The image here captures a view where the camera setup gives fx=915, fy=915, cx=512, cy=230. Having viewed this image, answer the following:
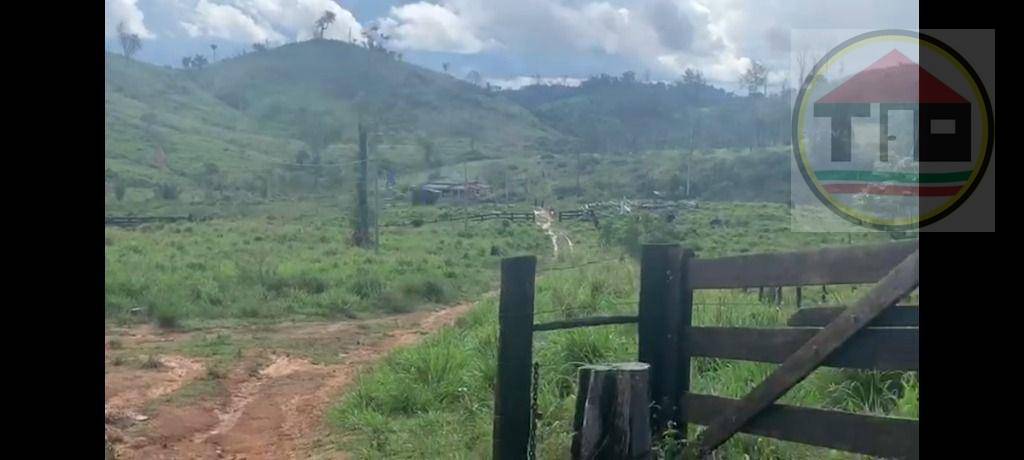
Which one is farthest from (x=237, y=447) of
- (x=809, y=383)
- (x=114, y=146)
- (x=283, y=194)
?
(x=114, y=146)

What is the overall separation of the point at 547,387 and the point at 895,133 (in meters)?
2.63

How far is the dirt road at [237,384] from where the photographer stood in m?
6.63

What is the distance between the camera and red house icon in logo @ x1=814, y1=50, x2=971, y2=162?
5.41ft

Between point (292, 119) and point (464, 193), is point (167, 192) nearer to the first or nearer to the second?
point (464, 193)

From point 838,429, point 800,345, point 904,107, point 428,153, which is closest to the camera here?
point 838,429

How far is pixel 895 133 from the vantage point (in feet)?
18.0

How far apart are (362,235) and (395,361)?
631 inches

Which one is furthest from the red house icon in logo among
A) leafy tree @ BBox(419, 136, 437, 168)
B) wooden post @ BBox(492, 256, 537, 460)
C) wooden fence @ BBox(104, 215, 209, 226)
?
leafy tree @ BBox(419, 136, 437, 168)

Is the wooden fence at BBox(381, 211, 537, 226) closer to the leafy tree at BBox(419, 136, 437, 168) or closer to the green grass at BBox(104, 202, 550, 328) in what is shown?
the green grass at BBox(104, 202, 550, 328)

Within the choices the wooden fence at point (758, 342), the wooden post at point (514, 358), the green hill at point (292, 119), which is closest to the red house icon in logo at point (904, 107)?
the wooden fence at point (758, 342)

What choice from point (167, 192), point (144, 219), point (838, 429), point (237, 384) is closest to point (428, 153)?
point (167, 192)

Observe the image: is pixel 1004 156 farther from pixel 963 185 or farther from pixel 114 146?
pixel 114 146

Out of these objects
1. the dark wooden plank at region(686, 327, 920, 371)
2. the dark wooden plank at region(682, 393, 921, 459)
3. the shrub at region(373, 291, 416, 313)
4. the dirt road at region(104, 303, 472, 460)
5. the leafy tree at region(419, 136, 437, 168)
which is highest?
the leafy tree at region(419, 136, 437, 168)

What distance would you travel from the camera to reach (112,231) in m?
26.3
